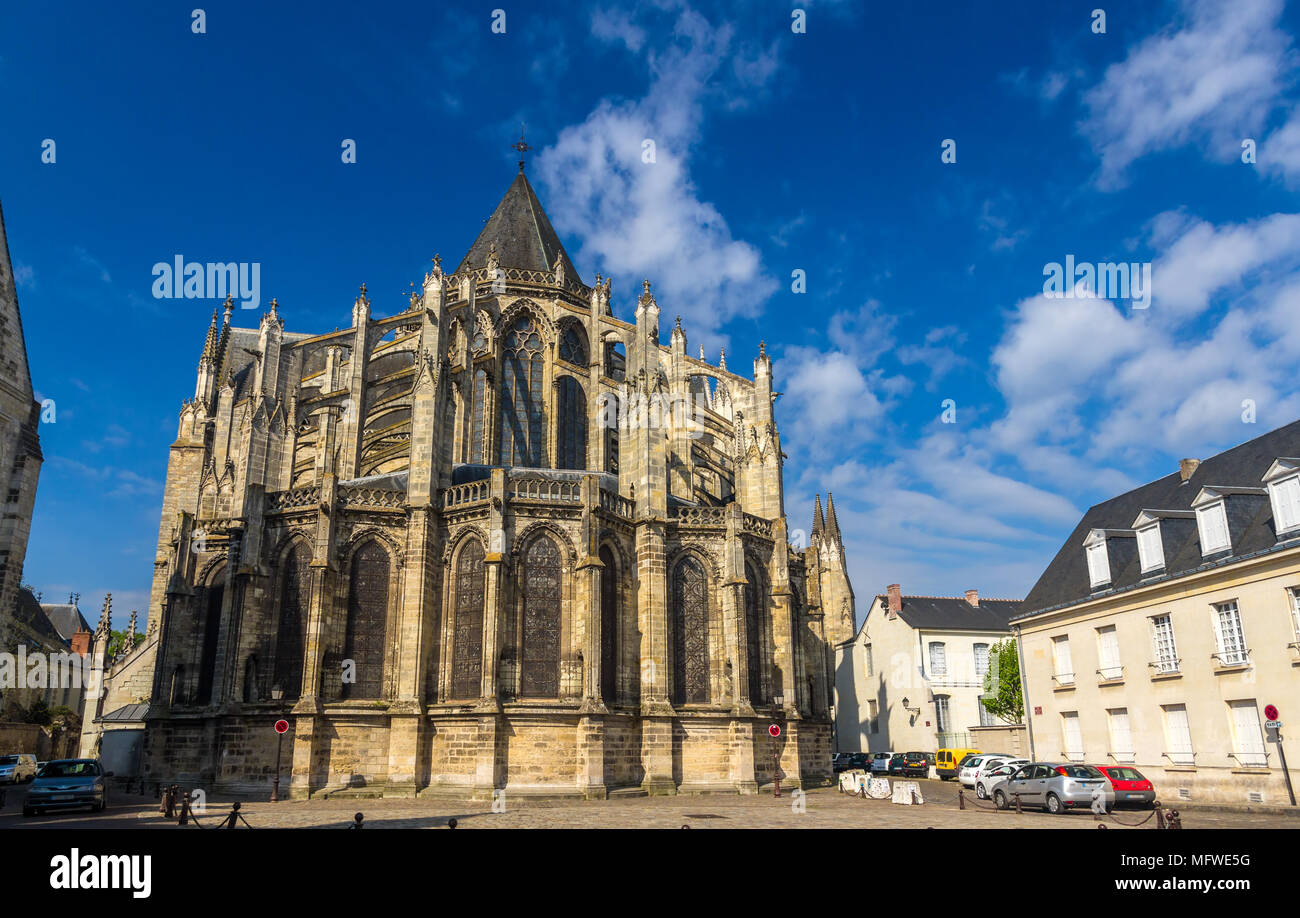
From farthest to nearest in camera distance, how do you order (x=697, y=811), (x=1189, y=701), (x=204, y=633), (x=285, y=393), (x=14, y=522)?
(x=285, y=393), (x=204, y=633), (x=1189, y=701), (x=697, y=811), (x=14, y=522)

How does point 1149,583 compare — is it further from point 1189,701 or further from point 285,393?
point 285,393

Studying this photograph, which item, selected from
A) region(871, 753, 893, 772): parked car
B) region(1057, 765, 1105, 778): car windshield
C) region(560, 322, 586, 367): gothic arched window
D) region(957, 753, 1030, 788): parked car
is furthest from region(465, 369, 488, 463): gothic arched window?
region(1057, 765, 1105, 778): car windshield

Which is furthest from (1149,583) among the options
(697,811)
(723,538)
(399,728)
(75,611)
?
(75,611)

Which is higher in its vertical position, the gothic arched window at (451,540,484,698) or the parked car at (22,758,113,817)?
the gothic arched window at (451,540,484,698)

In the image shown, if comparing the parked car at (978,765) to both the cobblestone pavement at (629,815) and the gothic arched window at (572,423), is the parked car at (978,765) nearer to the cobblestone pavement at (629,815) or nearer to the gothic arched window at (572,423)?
the cobblestone pavement at (629,815)

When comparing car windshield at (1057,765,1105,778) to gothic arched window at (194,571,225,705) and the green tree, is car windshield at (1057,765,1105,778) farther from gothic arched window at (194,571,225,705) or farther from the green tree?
gothic arched window at (194,571,225,705)

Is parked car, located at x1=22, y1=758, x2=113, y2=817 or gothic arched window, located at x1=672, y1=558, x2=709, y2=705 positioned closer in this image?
parked car, located at x1=22, y1=758, x2=113, y2=817

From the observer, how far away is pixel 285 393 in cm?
Answer: 2770

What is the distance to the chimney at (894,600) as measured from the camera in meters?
44.5

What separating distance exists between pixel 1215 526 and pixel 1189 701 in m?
4.36

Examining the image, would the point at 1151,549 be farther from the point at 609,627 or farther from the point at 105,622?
the point at 105,622

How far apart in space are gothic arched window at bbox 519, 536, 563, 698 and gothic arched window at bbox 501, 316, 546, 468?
8766 mm

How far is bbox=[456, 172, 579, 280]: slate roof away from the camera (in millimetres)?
37625

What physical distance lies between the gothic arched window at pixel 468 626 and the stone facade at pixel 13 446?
34.9ft
